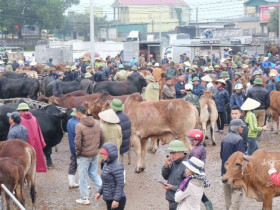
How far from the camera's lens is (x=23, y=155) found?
888 cm

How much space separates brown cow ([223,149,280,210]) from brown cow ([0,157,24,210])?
3173 mm

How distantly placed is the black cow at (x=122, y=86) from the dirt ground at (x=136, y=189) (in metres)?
4.84

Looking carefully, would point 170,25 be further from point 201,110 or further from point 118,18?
point 201,110

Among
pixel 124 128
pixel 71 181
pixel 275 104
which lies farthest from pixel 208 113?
pixel 71 181

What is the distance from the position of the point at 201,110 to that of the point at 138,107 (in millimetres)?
2894

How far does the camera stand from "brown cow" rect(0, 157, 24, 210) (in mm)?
8172

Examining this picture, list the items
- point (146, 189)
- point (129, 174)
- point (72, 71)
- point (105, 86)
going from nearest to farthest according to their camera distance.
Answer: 1. point (146, 189)
2. point (129, 174)
3. point (105, 86)
4. point (72, 71)

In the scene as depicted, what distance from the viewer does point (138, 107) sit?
11.5m

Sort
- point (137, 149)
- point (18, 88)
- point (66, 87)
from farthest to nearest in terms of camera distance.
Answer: point (18, 88) → point (66, 87) → point (137, 149)

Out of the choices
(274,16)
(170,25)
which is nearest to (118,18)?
(170,25)

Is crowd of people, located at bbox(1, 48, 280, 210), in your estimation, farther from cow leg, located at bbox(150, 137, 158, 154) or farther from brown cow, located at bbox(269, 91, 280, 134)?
cow leg, located at bbox(150, 137, 158, 154)

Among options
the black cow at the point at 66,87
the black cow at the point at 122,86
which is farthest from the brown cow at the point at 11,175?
the black cow at the point at 66,87

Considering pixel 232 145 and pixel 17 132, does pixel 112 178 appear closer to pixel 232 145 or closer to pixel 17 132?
pixel 232 145

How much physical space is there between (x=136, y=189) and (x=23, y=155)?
2411 mm
